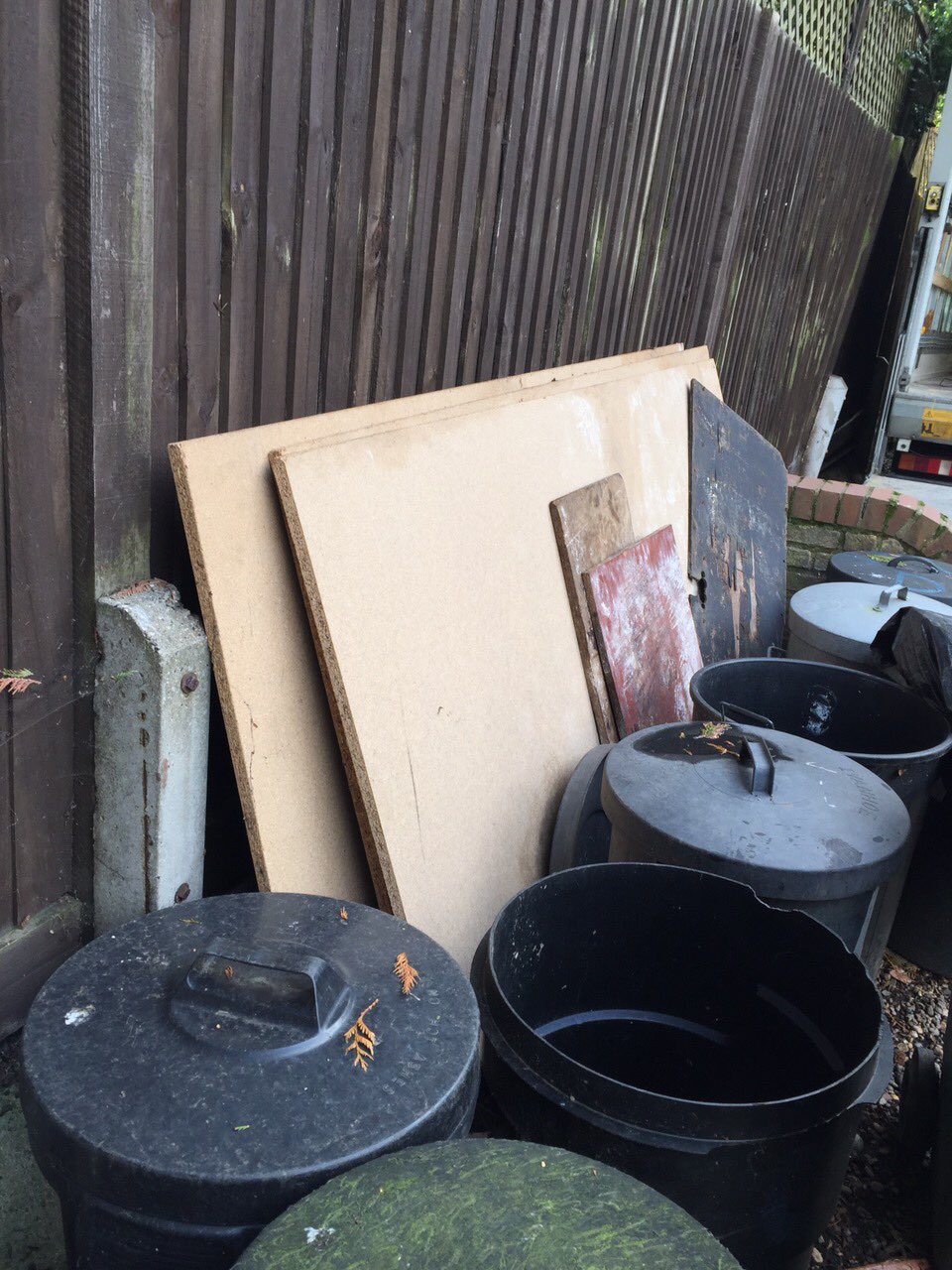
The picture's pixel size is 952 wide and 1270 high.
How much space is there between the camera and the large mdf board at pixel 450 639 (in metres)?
2.14

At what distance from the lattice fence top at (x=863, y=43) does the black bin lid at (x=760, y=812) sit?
4.18 metres

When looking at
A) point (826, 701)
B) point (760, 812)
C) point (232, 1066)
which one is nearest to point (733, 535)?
point (826, 701)

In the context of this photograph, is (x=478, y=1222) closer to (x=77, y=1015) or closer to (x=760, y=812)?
(x=77, y=1015)

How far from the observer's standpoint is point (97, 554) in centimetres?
188

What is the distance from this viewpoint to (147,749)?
1963 mm

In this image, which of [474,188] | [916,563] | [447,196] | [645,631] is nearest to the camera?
[447,196]

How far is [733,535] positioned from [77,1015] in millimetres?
3472

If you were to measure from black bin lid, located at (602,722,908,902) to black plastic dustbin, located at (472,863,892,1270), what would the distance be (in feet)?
0.21

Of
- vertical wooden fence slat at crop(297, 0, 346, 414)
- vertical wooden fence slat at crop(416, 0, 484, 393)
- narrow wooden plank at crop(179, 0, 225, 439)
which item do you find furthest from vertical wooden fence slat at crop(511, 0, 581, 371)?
narrow wooden plank at crop(179, 0, 225, 439)

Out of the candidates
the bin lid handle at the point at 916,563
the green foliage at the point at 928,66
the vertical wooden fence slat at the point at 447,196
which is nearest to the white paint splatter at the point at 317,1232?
the vertical wooden fence slat at the point at 447,196

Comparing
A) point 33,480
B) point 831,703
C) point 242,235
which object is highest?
point 242,235

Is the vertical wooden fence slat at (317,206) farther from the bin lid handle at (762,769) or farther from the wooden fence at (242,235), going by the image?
the bin lid handle at (762,769)

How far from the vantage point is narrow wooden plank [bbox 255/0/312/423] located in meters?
2.04

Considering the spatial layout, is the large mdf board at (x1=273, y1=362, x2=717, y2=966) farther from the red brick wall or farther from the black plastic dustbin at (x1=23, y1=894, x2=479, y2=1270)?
the red brick wall
